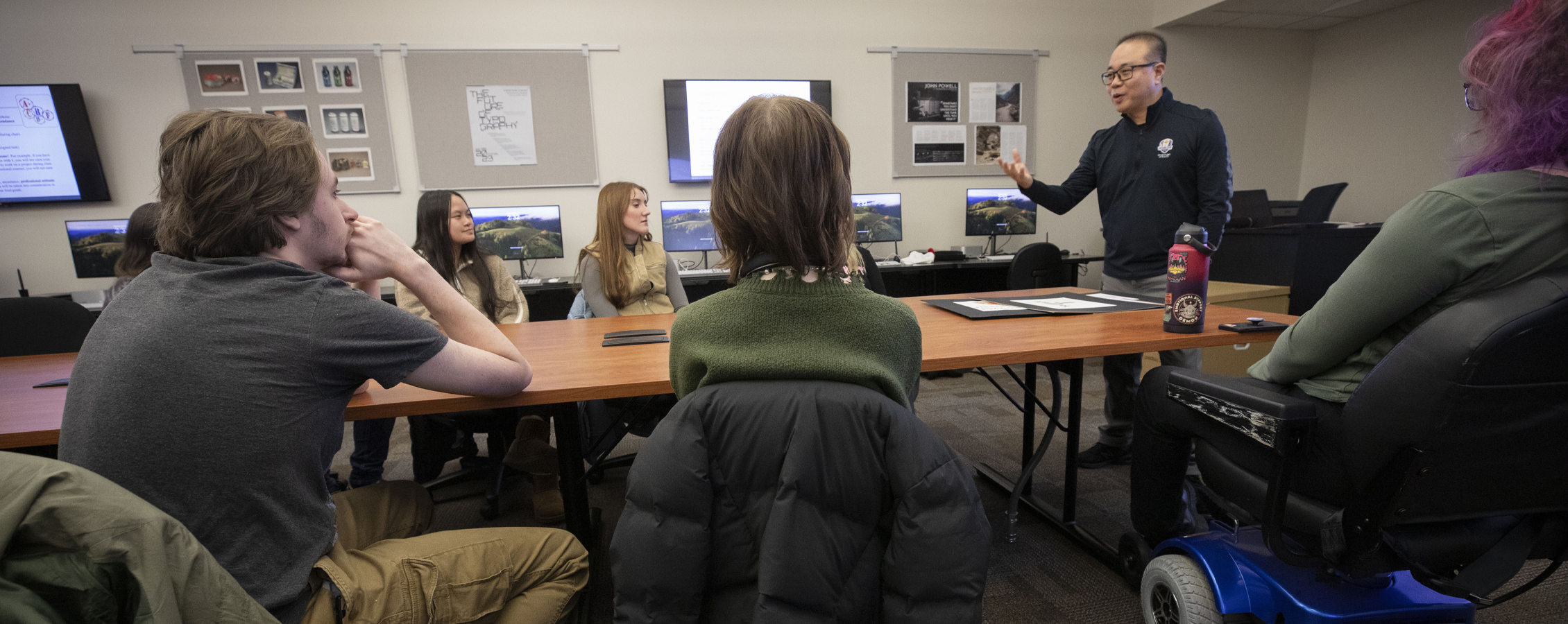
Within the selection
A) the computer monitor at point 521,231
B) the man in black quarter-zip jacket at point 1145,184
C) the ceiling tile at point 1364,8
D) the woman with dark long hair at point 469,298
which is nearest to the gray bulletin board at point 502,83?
the computer monitor at point 521,231

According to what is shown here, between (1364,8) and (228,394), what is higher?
(1364,8)

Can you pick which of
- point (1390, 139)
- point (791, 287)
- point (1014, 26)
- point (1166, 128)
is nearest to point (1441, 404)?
point (791, 287)

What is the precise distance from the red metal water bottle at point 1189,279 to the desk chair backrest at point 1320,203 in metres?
3.27

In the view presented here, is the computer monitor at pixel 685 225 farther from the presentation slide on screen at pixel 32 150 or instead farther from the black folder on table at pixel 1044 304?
the presentation slide on screen at pixel 32 150

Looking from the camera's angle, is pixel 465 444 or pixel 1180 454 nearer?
pixel 1180 454

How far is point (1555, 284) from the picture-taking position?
78 cm

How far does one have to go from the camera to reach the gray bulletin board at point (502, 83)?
382cm

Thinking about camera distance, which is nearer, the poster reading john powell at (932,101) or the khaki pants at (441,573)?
the khaki pants at (441,573)

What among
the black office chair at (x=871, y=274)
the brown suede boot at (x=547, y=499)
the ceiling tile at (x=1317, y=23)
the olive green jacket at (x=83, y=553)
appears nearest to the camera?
the olive green jacket at (x=83, y=553)

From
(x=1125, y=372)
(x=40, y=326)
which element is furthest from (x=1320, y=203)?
(x=40, y=326)

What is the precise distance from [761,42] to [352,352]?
3.81m

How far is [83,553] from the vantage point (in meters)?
0.51

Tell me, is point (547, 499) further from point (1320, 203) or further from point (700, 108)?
point (1320, 203)

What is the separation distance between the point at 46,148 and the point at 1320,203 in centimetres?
756
